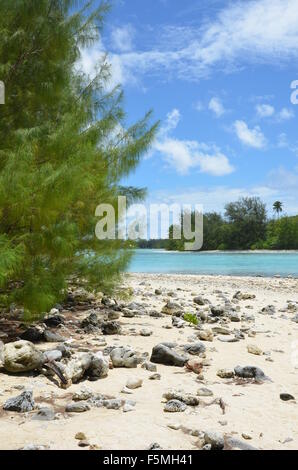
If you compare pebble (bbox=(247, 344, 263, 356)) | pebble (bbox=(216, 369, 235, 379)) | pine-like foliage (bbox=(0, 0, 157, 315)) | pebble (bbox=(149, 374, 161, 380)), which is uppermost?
pine-like foliage (bbox=(0, 0, 157, 315))

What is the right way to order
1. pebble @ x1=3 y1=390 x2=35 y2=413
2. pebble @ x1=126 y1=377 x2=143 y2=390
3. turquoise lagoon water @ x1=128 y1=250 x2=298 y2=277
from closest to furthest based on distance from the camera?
pebble @ x1=3 y1=390 x2=35 y2=413 < pebble @ x1=126 y1=377 x2=143 y2=390 < turquoise lagoon water @ x1=128 y1=250 x2=298 y2=277

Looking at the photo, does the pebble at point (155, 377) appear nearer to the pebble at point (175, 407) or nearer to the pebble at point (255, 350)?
the pebble at point (175, 407)

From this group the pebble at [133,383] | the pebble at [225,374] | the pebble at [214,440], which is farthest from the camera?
the pebble at [225,374]

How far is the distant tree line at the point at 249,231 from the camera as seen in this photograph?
87625 millimetres

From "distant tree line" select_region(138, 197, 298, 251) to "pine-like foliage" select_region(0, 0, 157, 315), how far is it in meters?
79.1

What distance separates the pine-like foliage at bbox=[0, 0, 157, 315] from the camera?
18.8 feet

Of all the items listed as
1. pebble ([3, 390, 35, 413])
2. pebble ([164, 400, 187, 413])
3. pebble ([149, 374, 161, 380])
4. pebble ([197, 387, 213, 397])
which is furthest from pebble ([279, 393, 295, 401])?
pebble ([3, 390, 35, 413])

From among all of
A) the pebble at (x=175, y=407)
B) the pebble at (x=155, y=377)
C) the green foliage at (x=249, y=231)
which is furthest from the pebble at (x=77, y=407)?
the green foliage at (x=249, y=231)

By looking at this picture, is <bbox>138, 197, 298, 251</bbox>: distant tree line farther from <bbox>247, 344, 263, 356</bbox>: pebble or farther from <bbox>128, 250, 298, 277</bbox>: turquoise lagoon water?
<bbox>247, 344, 263, 356</bbox>: pebble

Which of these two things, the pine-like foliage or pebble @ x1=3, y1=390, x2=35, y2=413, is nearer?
pebble @ x1=3, y1=390, x2=35, y2=413

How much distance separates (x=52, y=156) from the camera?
21.6 ft

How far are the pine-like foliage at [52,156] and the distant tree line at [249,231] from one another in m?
79.1

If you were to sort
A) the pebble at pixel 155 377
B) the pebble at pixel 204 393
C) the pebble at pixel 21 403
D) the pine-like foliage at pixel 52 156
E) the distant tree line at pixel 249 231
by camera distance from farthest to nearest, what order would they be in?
the distant tree line at pixel 249 231 < the pine-like foliage at pixel 52 156 < the pebble at pixel 155 377 < the pebble at pixel 204 393 < the pebble at pixel 21 403
